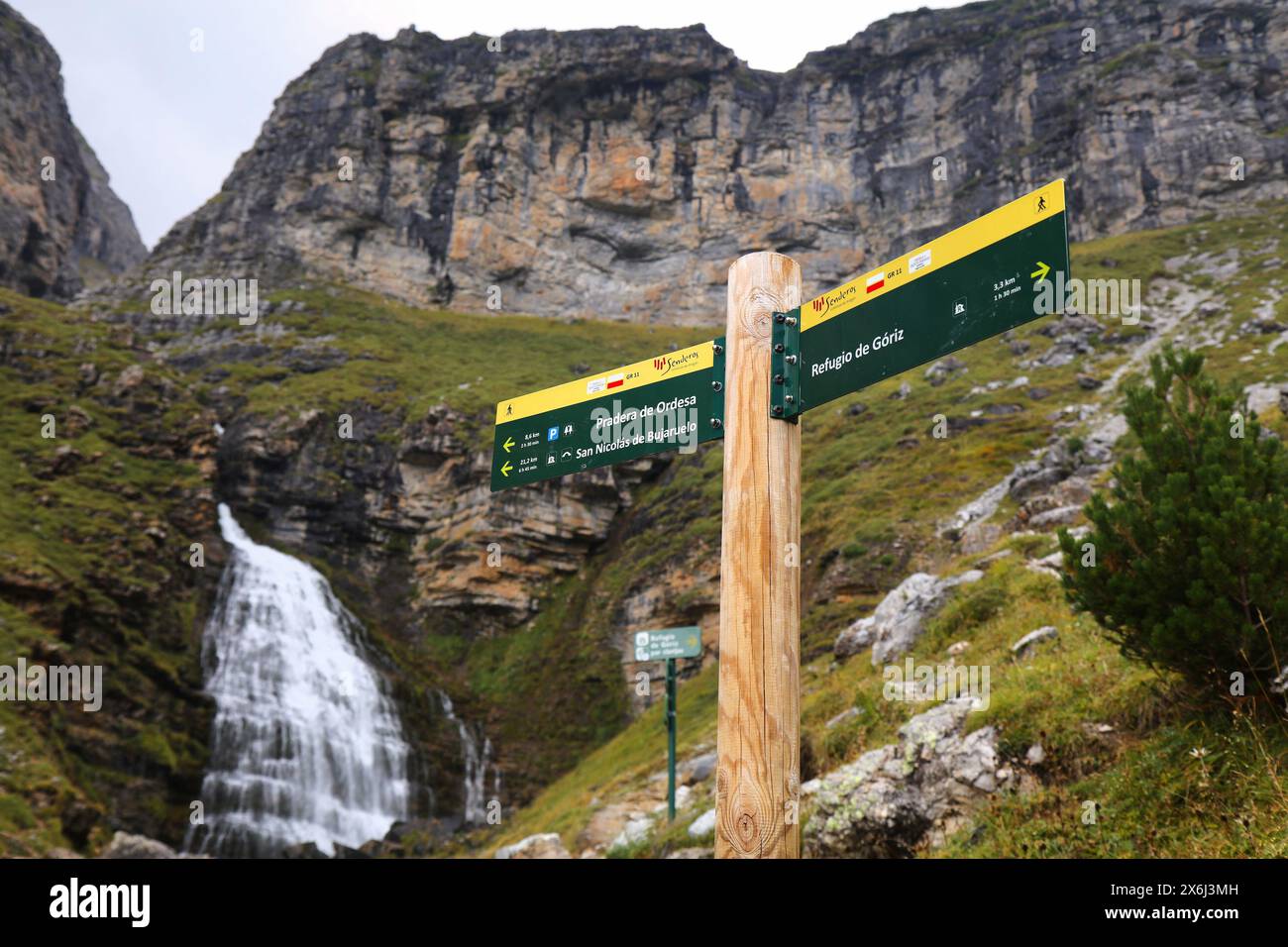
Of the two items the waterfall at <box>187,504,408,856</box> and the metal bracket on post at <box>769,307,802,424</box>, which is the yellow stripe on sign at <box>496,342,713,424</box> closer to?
the metal bracket on post at <box>769,307,802,424</box>

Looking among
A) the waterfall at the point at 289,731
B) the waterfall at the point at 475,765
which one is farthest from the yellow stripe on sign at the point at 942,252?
the waterfall at the point at 475,765

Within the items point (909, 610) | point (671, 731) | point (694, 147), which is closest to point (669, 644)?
point (671, 731)

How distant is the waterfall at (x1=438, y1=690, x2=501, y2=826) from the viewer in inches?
1248

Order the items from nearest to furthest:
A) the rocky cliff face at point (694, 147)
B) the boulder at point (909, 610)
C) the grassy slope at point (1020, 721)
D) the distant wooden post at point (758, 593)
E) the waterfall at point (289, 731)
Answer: the distant wooden post at point (758, 593) < the grassy slope at point (1020, 721) < the boulder at point (909, 610) < the waterfall at point (289, 731) < the rocky cliff face at point (694, 147)

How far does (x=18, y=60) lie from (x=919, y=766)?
376 feet

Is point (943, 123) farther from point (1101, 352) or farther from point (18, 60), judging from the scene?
point (18, 60)

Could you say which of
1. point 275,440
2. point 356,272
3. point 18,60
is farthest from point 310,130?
point 275,440

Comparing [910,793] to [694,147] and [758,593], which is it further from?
[694,147]

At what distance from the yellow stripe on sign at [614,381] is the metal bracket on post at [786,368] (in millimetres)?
347

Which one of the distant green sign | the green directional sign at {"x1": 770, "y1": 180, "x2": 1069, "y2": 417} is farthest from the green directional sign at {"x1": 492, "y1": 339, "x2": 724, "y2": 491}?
the distant green sign

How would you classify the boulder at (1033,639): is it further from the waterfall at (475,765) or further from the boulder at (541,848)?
the waterfall at (475,765)

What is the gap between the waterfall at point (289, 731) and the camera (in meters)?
26.9

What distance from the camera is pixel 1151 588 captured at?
6.32m

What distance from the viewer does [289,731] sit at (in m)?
29.4
